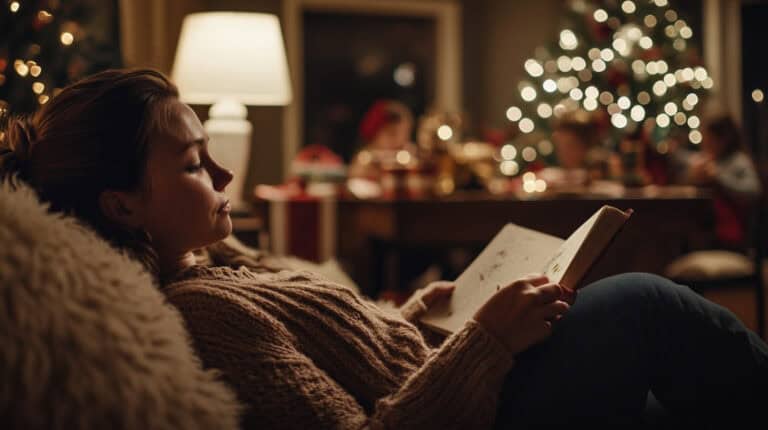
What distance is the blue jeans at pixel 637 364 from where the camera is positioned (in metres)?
0.97

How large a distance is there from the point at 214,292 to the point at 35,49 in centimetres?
160

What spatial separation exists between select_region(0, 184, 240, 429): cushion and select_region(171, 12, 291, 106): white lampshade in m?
1.83

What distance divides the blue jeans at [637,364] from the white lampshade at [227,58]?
1.80m

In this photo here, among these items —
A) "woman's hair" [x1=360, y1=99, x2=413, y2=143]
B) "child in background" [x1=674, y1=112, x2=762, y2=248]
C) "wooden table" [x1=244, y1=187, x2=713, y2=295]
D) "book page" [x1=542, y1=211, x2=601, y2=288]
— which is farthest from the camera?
"woman's hair" [x1=360, y1=99, x2=413, y2=143]

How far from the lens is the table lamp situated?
258 centimetres

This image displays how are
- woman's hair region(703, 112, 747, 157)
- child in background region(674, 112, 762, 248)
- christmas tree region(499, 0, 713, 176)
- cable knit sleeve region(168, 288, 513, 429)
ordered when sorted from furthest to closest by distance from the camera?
christmas tree region(499, 0, 713, 176)
woman's hair region(703, 112, 747, 157)
child in background region(674, 112, 762, 248)
cable knit sleeve region(168, 288, 513, 429)

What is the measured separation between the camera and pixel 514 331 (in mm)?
960

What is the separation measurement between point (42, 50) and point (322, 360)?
1740 millimetres

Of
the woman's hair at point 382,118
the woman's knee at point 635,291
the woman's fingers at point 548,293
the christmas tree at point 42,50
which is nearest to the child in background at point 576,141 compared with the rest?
the woman's hair at point 382,118

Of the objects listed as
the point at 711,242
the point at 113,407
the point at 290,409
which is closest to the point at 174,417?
the point at 113,407

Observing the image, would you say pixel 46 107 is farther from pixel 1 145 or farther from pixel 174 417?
pixel 174 417

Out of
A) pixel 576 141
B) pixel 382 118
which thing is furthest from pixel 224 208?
pixel 382 118

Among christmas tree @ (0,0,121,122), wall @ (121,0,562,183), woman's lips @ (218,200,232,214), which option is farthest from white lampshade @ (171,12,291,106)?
wall @ (121,0,562,183)

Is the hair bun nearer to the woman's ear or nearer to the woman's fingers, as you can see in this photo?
the woman's ear
